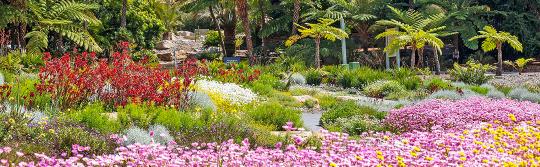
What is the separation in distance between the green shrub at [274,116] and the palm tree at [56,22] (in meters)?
11.3

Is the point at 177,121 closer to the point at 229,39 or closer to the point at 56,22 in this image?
the point at 56,22

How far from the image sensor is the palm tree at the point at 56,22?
1986cm

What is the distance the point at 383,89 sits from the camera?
1569cm

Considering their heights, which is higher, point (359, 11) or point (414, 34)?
point (359, 11)

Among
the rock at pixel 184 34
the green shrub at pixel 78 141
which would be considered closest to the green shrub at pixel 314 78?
the green shrub at pixel 78 141

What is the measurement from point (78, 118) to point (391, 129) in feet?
12.8

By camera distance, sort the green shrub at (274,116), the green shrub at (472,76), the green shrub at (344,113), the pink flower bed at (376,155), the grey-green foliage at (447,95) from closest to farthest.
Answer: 1. the pink flower bed at (376,155)
2. the green shrub at (274,116)
3. the green shrub at (344,113)
4. the grey-green foliage at (447,95)
5. the green shrub at (472,76)

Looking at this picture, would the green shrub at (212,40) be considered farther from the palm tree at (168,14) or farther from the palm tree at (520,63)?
the palm tree at (520,63)

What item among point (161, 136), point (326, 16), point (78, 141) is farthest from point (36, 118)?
point (326, 16)

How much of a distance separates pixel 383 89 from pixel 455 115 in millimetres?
6907

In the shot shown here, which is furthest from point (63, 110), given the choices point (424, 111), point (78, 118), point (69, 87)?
point (424, 111)

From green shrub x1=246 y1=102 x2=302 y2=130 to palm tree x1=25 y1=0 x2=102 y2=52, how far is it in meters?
11.3

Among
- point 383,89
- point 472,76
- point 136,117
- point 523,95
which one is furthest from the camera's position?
point 472,76

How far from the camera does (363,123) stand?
9.30 meters
